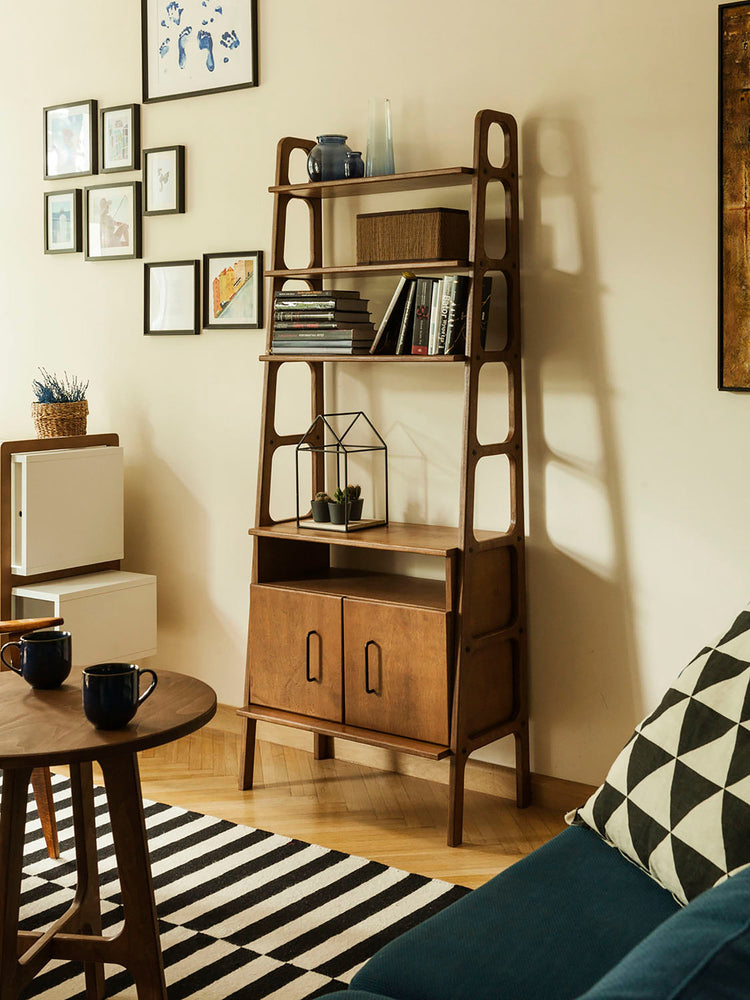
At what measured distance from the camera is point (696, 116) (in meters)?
2.87

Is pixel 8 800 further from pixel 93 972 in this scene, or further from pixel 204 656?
pixel 204 656

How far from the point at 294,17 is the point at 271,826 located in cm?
257

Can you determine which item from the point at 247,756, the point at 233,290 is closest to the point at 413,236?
the point at 233,290

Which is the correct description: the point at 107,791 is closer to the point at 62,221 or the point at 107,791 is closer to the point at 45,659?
the point at 45,659

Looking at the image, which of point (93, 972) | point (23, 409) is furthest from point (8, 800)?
point (23, 409)

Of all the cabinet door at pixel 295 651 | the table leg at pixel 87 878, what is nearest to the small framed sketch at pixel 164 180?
the cabinet door at pixel 295 651

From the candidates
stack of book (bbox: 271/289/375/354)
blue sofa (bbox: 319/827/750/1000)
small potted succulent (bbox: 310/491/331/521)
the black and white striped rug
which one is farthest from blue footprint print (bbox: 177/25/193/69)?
blue sofa (bbox: 319/827/750/1000)

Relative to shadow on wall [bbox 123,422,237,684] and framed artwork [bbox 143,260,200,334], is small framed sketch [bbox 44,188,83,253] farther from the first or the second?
shadow on wall [bbox 123,422,237,684]

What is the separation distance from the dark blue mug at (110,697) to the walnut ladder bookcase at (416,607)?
1.32m

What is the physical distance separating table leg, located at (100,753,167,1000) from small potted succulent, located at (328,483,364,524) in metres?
1.47

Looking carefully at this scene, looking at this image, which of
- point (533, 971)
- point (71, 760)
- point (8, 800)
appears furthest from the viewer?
point (8, 800)

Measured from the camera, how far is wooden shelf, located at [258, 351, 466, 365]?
2998 millimetres

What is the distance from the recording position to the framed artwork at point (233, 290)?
3803 millimetres

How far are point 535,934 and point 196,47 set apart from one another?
3.31 meters
